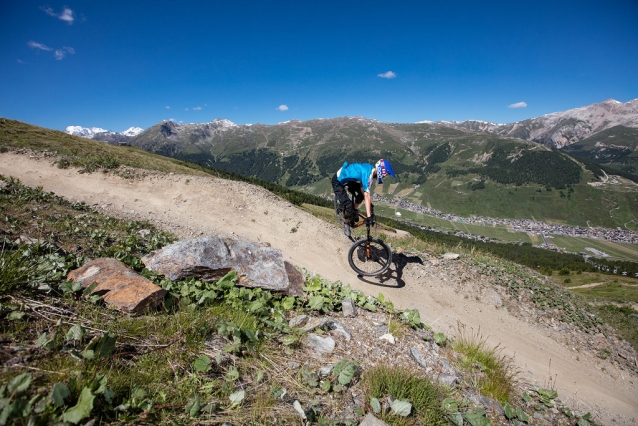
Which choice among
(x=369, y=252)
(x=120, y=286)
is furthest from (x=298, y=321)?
(x=369, y=252)

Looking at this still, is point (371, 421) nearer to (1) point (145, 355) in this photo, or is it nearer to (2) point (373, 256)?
(1) point (145, 355)

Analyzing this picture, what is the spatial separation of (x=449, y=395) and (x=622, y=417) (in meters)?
8.59

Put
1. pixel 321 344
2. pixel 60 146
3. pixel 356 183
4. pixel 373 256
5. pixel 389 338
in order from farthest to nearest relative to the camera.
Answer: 1. pixel 60 146
2. pixel 373 256
3. pixel 356 183
4. pixel 389 338
5. pixel 321 344

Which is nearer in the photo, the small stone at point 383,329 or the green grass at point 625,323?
the small stone at point 383,329

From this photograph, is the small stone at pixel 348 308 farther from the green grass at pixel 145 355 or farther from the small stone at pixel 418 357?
the green grass at pixel 145 355

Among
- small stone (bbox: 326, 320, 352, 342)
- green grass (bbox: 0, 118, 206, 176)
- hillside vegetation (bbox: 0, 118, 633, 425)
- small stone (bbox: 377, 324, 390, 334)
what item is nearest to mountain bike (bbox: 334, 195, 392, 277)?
small stone (bbox: 377, 324, 390, 334)

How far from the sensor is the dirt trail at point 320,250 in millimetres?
9367

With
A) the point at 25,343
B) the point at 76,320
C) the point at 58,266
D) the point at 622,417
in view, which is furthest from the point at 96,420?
the point at 622,417

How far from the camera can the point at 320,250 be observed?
16.7m

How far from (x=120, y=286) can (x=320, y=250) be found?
500 inches

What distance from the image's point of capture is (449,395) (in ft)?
14.1

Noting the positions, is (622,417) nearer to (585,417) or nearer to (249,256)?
(585,417)

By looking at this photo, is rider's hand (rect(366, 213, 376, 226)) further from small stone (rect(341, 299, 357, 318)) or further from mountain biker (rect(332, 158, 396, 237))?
small stone (rect(341, 299, 357, 318))

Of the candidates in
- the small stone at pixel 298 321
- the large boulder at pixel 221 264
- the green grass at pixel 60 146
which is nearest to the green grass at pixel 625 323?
the small stone at pixel 298 321
